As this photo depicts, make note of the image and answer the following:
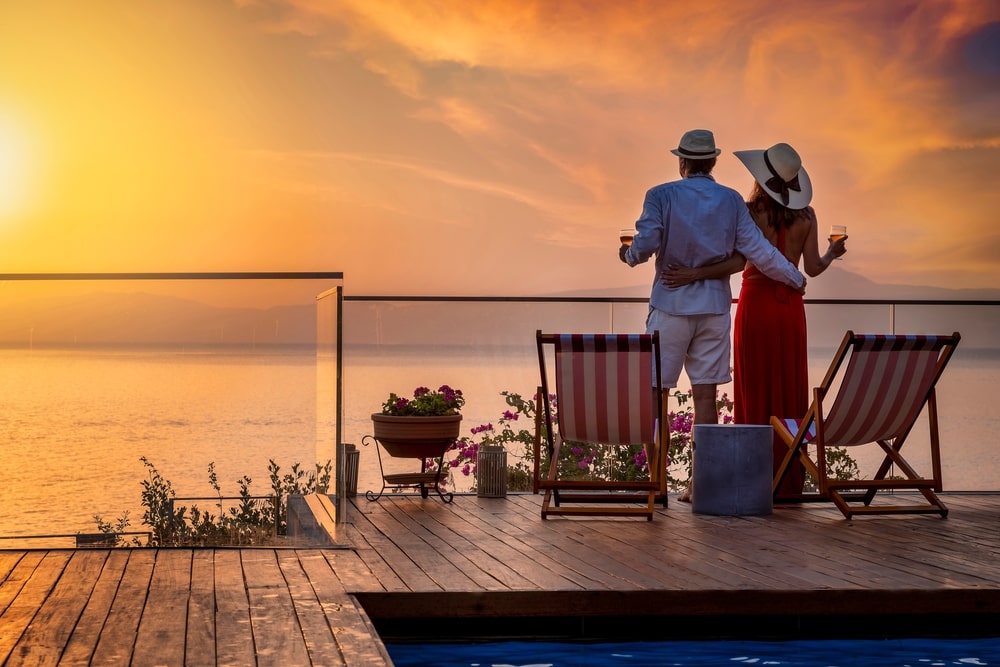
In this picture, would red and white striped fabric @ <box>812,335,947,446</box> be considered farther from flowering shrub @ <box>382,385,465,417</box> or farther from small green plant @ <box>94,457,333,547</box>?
small green plant @ <box>94,457,333,547</box>

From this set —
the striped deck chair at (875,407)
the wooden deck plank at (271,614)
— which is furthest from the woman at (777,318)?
the wooden deck plank at (271,614)

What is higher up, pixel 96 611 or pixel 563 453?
pixel 563 453

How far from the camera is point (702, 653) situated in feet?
11.4

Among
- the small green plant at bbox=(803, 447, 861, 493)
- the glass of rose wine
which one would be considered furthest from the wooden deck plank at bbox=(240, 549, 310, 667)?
the small green plant at bbox=(803, 447, 861, 493)

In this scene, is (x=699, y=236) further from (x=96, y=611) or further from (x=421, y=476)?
(x=96, y=611)

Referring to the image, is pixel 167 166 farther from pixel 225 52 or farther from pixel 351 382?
pixel 351 382

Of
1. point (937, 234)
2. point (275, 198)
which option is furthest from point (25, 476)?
point (937, 234)

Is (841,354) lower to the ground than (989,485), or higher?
higher

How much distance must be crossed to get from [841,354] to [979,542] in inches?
35.0

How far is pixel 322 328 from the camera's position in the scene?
421cm

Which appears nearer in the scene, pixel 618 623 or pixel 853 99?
pixel 618 623

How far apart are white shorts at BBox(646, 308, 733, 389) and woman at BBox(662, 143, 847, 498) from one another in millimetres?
210

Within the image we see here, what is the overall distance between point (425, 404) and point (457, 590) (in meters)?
2.44

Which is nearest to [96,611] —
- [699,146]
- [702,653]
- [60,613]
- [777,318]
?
[60,613]
